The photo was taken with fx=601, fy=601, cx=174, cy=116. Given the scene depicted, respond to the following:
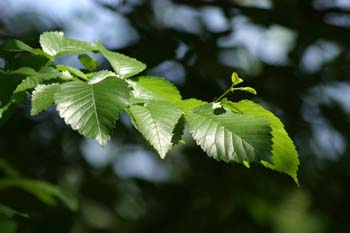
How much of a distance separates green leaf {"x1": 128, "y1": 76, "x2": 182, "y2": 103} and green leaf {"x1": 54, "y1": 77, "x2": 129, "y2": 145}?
53mm

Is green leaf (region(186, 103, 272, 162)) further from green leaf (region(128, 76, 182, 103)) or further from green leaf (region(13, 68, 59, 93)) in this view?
green leaf (region(13, 68, 59, 93))

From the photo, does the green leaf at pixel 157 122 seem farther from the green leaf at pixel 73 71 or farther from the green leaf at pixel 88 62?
the green leaf at pixel 88 62

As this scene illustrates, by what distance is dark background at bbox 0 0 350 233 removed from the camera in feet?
6.42

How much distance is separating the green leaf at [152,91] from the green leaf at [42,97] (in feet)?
0.35

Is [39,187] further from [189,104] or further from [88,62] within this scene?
[189,104]

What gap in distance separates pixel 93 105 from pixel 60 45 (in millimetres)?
214

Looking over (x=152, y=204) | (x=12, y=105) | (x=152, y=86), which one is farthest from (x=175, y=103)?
(x=152, y=204)

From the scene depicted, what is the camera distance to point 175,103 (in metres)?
0.83

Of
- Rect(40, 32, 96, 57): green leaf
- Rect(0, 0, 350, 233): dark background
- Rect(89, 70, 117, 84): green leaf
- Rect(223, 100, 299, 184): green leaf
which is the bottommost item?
Rect(0, 0, 350, 233): dark background

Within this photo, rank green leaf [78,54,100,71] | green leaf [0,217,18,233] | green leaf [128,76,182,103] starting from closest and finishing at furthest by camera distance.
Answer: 1. green leaf [128,76,182,103]
2. green leaf [78,54,100,71]
3. green leaf [0,217,18,233]

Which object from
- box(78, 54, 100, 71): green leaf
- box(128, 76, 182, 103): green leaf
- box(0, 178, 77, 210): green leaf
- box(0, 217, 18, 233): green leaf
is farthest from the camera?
box(0, 178, 77, 210): green leaf

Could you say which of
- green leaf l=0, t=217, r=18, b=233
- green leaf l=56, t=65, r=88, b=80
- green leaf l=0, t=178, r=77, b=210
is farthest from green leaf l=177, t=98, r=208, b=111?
green leaf l=0, t=178, r=77, b=210

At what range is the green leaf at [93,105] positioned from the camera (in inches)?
28.0

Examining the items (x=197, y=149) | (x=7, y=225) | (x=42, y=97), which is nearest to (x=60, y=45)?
(x=42, y=97)
